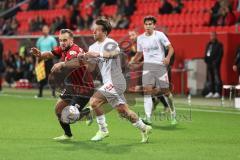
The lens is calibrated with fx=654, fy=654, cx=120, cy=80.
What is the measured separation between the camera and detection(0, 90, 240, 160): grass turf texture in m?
9.68

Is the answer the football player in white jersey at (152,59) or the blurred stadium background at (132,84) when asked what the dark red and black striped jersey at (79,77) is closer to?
the blurred stadium background at (132,84)

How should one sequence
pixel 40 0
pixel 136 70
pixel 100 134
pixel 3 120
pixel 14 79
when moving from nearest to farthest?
1. pixel 100 134
2. pixel 3 120
3. pixel 136 70
4. pixel 14 79
5. pixel 40 0

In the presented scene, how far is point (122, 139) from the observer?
11547 mm

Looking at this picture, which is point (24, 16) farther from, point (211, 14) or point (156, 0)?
point (211, 14)

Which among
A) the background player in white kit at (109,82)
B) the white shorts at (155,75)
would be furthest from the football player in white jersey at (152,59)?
the background player in white kit at (109,82)

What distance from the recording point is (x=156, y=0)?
2789 centimetres

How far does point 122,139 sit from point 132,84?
10.4 metres

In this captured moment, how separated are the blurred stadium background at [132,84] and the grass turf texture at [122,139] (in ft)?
0.05

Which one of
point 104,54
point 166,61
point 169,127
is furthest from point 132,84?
point 104,54

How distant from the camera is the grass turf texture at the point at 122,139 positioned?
9.68 m

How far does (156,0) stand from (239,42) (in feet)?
20.1

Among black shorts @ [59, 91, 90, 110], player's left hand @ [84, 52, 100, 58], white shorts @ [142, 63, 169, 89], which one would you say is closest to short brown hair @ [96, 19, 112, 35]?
player's left hand @ [84, 52, 100, 58]

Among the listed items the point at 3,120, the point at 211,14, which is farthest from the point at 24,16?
the point at 3,120

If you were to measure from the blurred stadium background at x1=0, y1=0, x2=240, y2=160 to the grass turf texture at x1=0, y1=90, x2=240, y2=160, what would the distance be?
15 mm
